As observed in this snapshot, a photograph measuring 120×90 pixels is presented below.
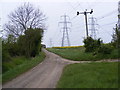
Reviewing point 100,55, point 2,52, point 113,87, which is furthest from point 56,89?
point 100,55

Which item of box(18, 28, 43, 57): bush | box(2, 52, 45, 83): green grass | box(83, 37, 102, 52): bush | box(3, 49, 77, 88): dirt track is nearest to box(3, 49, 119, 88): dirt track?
box(3, 49, 77, 88): dirt track

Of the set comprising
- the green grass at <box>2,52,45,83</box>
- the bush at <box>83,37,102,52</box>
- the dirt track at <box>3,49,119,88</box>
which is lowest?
the green grass at <box>2,52,45,83</box>

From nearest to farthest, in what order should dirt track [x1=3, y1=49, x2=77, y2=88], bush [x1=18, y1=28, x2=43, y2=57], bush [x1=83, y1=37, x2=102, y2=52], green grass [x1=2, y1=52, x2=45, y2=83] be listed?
dirt track [x1=3, y1=49, x2=77, y2=88], green grass [x1=2, y1=52, x2=45, y2=83], bush [x1=83, y1=37, x2=102, y2=52], bush [x1=18, y1=28, x2=43, y2=57]

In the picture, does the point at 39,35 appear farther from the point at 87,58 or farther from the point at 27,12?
the point at 87,58

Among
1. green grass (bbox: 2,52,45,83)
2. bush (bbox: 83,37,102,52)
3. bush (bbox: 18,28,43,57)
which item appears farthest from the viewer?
bush (bbox: 18,28,43,57)

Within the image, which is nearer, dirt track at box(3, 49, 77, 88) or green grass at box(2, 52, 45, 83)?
dirt track at box(3, 49, 77, 88)

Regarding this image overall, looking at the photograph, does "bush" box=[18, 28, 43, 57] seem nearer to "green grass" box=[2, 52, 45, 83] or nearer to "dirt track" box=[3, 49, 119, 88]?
"green grass" box=[2, 52, 45, 83]

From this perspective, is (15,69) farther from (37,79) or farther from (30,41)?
(30,41)

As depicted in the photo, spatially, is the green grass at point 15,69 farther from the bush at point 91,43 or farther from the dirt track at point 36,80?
the bush at point 91,43

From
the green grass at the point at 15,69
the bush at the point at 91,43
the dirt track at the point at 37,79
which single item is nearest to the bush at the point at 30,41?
the bush at the point at 91,43

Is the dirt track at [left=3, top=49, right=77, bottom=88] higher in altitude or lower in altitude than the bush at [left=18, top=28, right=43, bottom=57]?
lower

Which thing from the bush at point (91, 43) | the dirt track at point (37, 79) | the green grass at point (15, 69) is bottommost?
the green grass at point (15, 69)

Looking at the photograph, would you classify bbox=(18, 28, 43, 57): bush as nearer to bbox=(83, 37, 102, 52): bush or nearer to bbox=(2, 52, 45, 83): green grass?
bbox=(83, 37, 102, 52): bush

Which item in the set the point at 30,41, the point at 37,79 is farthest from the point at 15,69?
the point at 30,41
